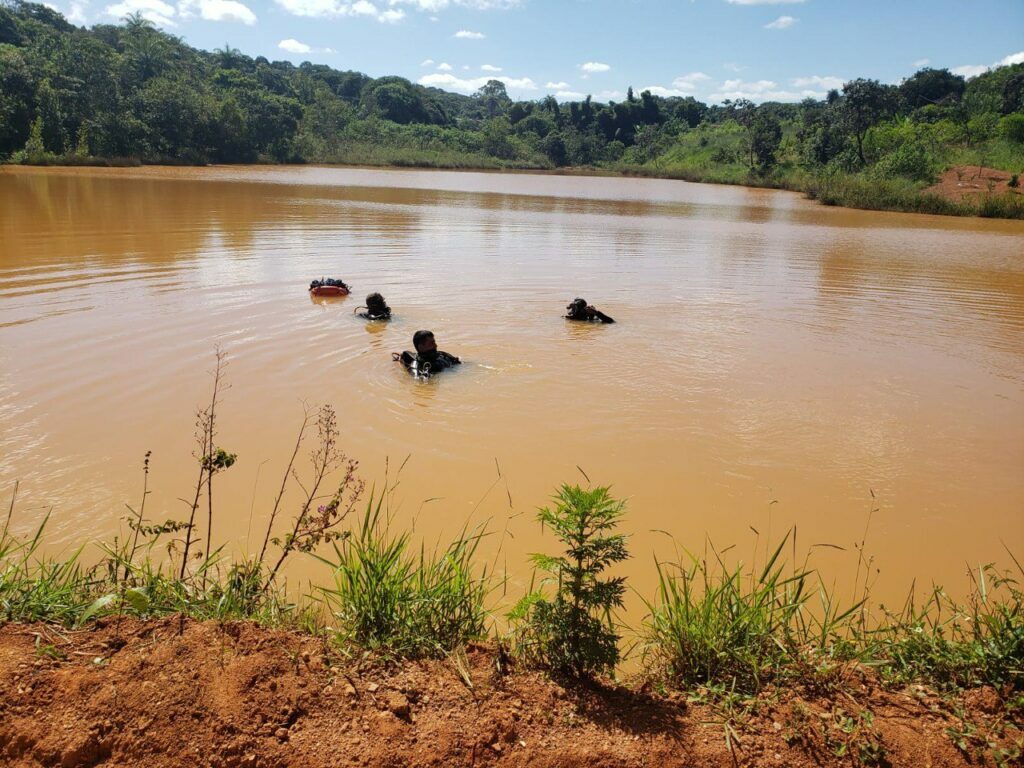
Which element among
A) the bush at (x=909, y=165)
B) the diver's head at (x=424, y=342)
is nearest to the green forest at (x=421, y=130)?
the bush at (x=909, y=165)

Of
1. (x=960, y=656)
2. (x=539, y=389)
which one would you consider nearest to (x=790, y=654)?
(x=960, y=656)

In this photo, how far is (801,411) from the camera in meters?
6.71

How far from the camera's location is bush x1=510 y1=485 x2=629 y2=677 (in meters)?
2.48

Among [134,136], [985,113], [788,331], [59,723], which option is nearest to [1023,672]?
[59,723]

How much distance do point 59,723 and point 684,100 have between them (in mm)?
125055

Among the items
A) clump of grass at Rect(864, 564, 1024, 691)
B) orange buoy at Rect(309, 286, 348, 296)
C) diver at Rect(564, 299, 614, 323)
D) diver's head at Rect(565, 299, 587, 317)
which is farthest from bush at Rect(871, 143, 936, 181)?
clump of grass at Rect(864, 564, 1024, 691)

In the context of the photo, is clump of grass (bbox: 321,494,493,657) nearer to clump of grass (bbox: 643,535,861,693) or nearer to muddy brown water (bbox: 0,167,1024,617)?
clump of grass (bbox: 643,535,861,693)

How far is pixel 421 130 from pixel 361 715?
96.9 m

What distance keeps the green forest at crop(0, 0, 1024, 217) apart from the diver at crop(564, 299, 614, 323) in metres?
30.6

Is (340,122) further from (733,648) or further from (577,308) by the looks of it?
(733,648)

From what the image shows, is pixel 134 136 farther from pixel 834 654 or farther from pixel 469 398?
pixel 834 654

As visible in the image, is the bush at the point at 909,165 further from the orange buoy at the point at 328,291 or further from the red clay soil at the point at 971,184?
the orange buoy at the point at 328,291

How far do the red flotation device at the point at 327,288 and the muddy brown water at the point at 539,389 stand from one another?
180mm

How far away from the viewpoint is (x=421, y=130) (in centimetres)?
9162
